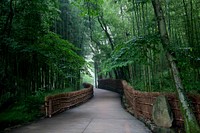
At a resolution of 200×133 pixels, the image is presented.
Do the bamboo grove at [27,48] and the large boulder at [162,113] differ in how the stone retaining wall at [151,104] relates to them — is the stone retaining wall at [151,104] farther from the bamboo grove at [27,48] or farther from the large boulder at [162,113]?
the bamboo grove at [27,48]

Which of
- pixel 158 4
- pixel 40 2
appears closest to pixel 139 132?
pixel 158 4

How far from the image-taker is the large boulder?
5410 millimetres

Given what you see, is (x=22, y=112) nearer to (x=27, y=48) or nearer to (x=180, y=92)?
(x=27, y=48)

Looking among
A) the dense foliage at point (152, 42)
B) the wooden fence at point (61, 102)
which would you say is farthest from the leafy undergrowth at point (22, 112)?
the dense foliage at point (152, 42)

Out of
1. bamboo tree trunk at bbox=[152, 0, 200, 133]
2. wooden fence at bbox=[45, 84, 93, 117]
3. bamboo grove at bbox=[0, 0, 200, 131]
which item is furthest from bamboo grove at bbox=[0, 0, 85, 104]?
bamboo tree trunk at bbox=[152, 0, 200, 133]

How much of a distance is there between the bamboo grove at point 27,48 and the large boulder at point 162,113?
4281 mm

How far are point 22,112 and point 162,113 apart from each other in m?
4.74

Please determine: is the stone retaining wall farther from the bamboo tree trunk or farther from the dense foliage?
the dense foliage

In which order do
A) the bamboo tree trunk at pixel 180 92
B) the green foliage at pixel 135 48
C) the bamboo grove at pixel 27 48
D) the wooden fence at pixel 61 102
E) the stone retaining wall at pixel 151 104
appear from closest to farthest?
the bamboo tree trunk at pixel 180 92, the stone retaining wall at pixel 151 104, the green foliage at pixel 135 48, the bamboo grove at pixel 27 48, the wooden fence at pixel 61 102

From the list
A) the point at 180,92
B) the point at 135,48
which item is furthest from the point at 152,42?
the point at 180,92

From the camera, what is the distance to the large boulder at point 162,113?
5410mm

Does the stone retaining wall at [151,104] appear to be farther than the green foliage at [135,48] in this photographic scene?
No

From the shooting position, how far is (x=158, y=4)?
17.2ft

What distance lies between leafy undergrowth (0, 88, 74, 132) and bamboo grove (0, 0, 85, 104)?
20.9 inches
